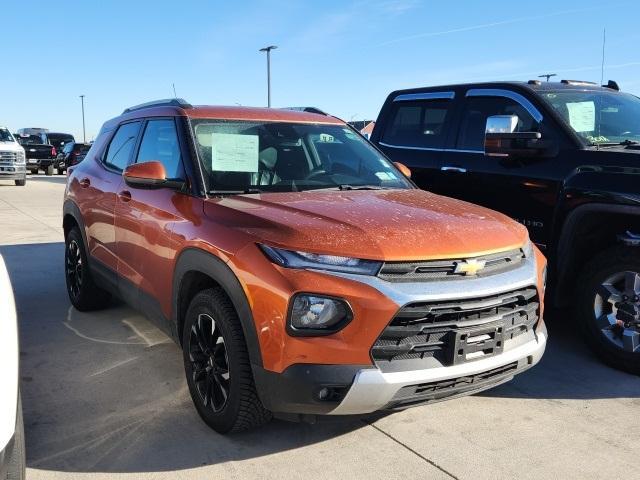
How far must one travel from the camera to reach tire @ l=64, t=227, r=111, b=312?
5.17 m

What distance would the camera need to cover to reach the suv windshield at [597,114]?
4562mm

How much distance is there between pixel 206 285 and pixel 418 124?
3208 millimetres

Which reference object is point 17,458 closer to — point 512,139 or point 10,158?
point 512,139

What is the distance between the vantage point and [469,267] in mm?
2812

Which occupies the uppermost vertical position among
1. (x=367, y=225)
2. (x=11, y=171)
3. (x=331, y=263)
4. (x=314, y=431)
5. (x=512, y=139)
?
(x=512, y=139)

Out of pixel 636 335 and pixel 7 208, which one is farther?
pixel 7 208

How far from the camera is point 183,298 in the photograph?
3.43 metres

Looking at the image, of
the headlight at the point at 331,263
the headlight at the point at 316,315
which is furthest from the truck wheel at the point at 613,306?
the headlight at the point at 316,315

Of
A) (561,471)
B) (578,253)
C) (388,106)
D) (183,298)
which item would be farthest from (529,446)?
(388,106)

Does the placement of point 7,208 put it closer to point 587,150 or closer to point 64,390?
point 64,390

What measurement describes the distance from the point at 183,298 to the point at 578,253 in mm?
2783

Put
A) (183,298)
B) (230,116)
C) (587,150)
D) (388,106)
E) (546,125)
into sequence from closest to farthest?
(183,298) < (230,116) < (587,150) < (546,125) < (388,106)

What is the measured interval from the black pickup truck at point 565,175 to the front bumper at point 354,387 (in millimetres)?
1743

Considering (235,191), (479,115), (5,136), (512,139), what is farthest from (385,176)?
(5,136)
